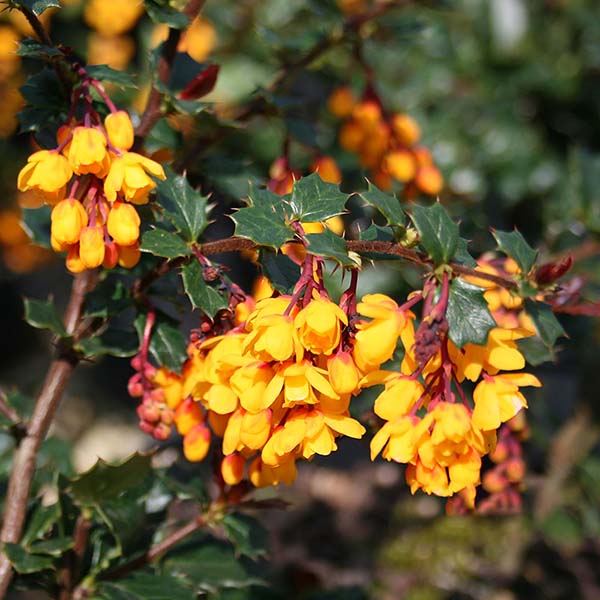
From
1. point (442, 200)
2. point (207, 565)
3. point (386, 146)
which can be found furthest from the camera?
point (442, 200)

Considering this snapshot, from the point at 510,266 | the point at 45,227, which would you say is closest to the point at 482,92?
the point at 510,266

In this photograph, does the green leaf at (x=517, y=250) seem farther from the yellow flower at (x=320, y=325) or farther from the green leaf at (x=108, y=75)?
the green leaf at (x=108, y=75)

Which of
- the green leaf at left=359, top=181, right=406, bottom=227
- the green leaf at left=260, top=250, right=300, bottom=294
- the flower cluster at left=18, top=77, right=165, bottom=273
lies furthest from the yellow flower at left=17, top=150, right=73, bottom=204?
the green leaf at left=359, top=181, right=406, bottom=227

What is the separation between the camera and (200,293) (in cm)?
106

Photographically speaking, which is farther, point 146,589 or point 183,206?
point 146,589

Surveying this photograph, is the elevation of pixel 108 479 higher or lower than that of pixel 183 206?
lower

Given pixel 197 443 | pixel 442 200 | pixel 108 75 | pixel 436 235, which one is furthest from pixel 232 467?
pixel 442 200

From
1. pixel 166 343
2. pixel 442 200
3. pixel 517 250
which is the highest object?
pixel 517 250

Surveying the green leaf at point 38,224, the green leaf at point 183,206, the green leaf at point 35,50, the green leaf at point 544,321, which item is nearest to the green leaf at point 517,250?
the green leaf at point 544,321

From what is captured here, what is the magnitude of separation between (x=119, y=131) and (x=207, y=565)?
0.80 metres

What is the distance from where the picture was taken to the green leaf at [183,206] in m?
1.13

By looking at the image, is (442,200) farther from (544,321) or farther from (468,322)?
(468,322)

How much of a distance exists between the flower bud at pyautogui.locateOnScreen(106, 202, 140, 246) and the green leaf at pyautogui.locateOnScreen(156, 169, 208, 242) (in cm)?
8

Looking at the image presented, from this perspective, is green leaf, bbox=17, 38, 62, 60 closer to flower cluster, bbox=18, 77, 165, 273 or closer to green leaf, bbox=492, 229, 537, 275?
flower cluster, bbox=18, 77, 165, 273
